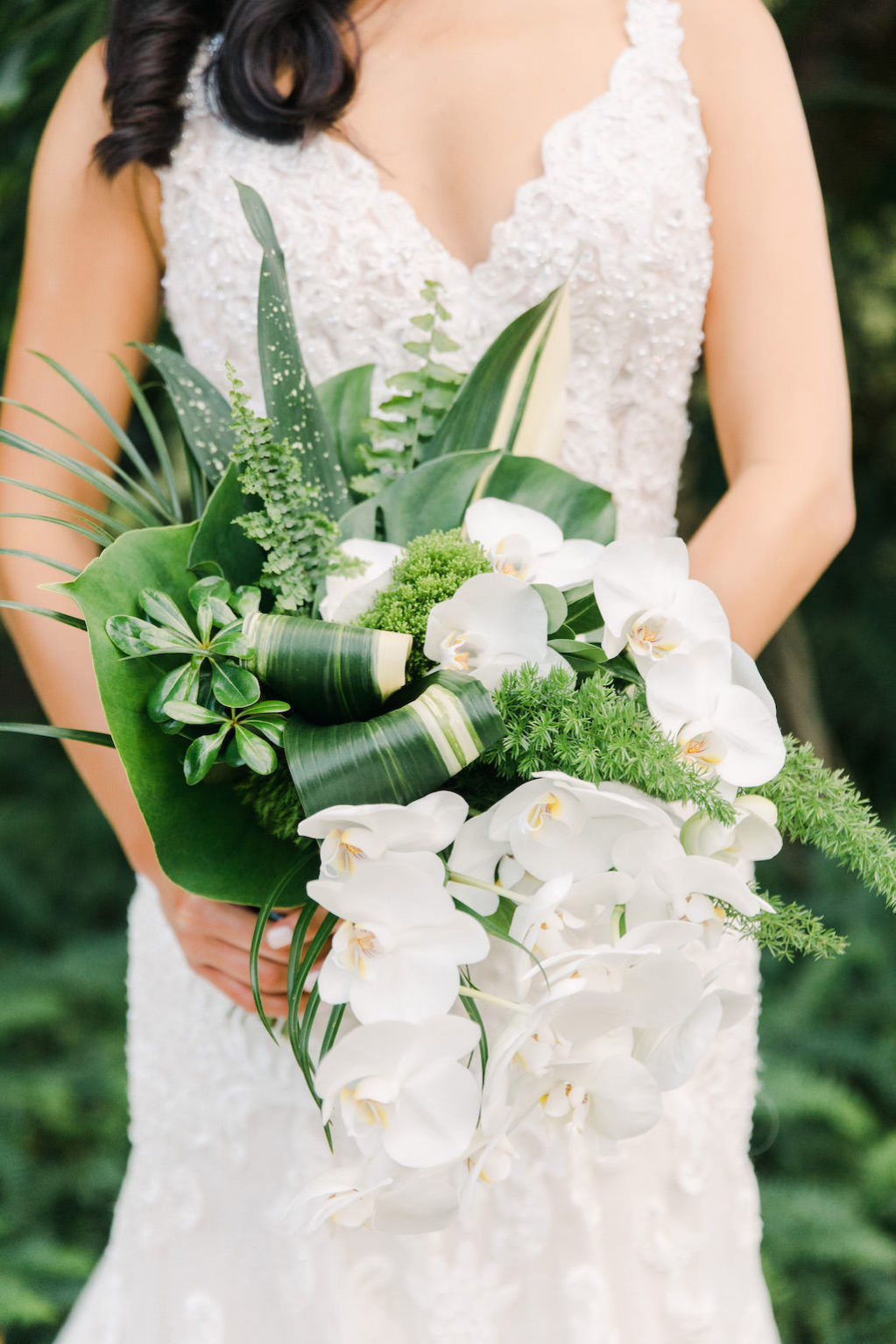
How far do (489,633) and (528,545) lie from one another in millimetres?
105

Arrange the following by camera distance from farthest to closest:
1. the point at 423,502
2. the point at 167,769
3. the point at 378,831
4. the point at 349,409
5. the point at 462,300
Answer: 1. the point at 462,300
2. the point at 349,409
3. the point at 423,502
4. the point at 167,769
5. the point at 378,831

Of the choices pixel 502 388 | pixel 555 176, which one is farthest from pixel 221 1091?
pixel 555 176

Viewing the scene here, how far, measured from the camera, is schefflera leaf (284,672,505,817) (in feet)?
1.95

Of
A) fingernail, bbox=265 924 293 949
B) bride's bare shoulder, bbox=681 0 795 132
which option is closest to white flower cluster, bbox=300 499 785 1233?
fingernail, bbox=265 924 293 949

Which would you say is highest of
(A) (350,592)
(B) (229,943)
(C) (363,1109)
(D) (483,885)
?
(A) (350,592)

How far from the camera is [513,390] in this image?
33.9 inches

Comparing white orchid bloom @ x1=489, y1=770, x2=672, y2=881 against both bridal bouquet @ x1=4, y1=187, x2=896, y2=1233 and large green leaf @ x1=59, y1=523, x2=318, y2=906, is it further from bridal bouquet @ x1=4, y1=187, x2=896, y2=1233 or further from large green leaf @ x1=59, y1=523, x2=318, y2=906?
large green leaf @ x1=59, y1=523, x2=318, y2=906

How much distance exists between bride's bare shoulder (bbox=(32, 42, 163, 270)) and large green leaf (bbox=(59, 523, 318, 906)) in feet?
1.65

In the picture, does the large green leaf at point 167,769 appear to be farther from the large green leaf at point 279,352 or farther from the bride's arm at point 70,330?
the bride's arm at point 70,330

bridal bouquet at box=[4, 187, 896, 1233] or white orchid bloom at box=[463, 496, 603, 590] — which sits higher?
white orchid bloom at box=[463, 496, 603, 590]

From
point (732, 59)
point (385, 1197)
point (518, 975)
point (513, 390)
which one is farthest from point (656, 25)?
point (385, 1197)

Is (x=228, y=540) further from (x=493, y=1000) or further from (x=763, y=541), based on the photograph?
(x=763, y=541)

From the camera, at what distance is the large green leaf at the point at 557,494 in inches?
31.9

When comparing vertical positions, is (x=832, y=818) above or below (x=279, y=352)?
below
